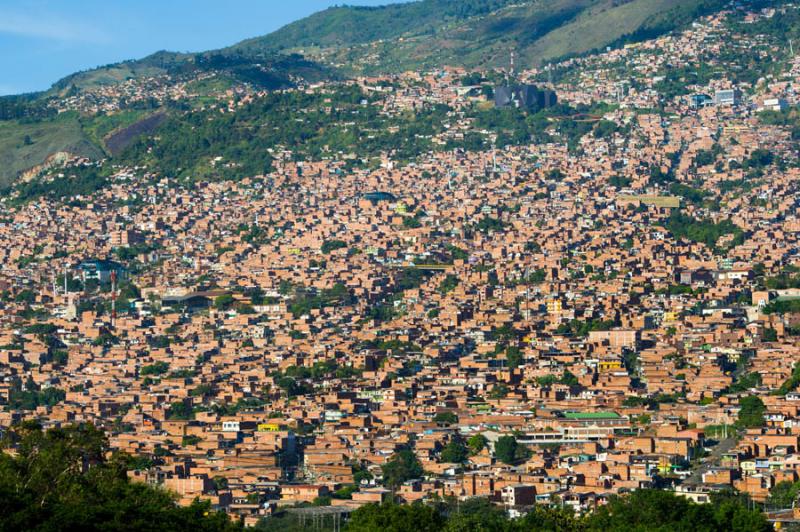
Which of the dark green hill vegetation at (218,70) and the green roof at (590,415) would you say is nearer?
the green roof at (590,415)

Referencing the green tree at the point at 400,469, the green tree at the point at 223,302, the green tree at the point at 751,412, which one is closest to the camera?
the green tree at the point at 400,469

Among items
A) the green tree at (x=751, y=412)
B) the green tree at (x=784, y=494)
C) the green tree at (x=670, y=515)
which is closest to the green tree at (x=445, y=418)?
the green tree at (x=751, y=412)

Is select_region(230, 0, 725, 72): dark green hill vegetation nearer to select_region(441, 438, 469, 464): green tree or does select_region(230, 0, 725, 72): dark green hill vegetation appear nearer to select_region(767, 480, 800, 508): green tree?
select_region(441, 438, 469, 464): green tree

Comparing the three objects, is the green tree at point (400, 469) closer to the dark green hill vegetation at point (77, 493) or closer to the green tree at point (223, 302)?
the dark green hill vegetation at point (77, 493)

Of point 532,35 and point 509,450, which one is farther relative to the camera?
point 532,35

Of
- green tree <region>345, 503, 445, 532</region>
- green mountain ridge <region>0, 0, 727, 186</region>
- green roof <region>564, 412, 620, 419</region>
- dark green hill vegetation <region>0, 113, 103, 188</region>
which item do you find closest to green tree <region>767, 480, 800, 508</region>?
green tree <region>345, 503, 445, 532</region>

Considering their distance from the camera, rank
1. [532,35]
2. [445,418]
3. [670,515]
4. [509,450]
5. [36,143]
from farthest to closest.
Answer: [532,35] → [36,143] → [445,418] → [509,450] → [670,515]

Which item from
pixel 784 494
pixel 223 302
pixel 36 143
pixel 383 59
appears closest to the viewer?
pixel 784 494

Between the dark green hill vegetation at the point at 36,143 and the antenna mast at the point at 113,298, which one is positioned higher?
the dark green hill vegetation at the point at 36,143

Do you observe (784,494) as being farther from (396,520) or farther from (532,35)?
(532,35)

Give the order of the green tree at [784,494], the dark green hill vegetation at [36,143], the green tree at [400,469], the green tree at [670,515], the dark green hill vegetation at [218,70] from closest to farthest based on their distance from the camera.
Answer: the green tree at [670,515] < the green tree at [784,494] < the green tree at [400,469] < the dark green hill vegetation at [36,143] < the dark green hill vegetation at [218,70]

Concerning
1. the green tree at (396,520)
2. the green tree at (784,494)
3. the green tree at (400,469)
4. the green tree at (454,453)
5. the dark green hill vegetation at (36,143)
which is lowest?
the green tree at (396,520)

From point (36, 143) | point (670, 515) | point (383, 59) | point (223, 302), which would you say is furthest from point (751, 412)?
point (383, 59)
